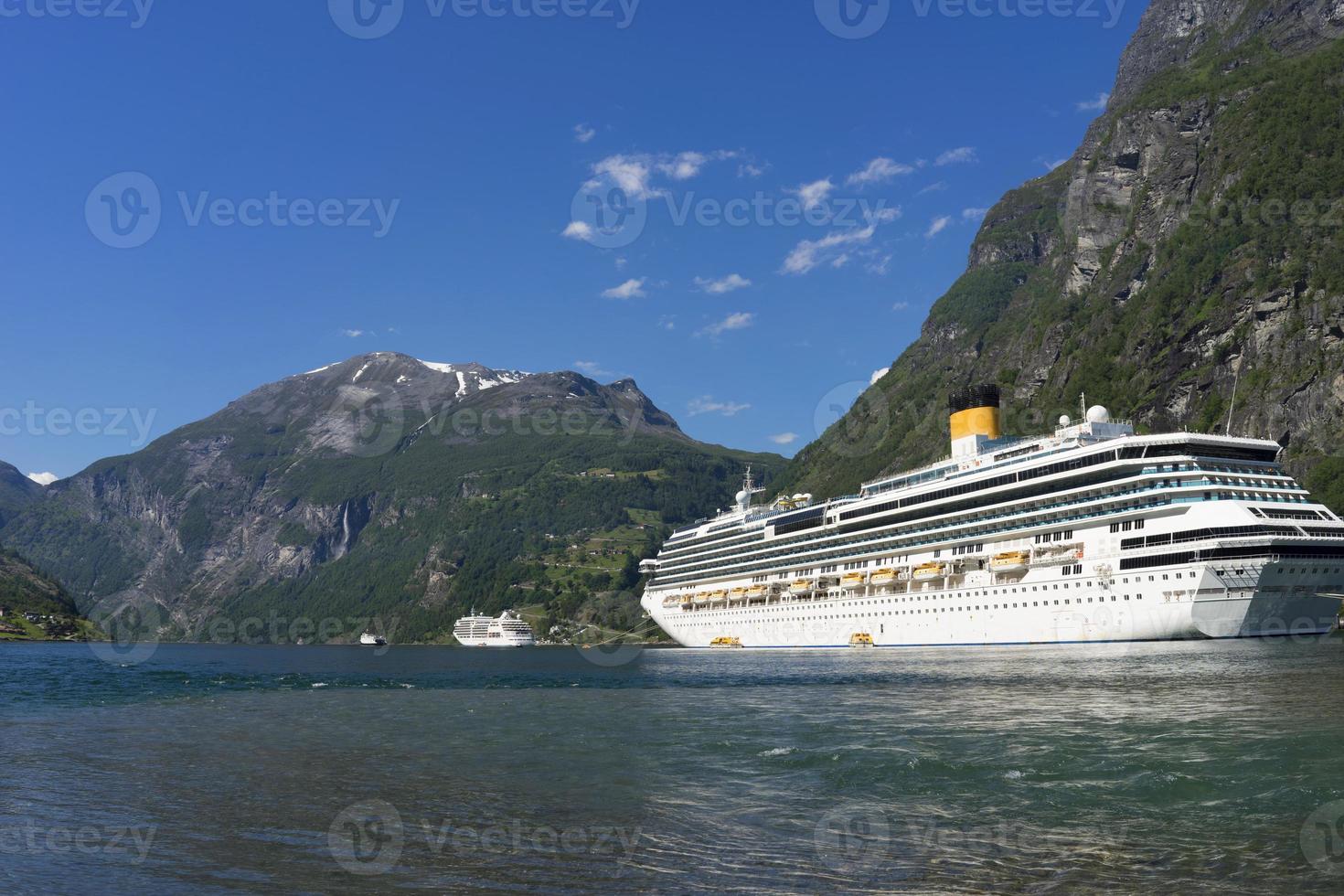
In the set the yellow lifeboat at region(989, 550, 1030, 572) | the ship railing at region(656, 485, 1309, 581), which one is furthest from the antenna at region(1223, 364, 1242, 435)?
the yellow lifeboat at region(989, 550, 1030, 572)

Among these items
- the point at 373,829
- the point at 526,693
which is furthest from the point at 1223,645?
the point at 373,829

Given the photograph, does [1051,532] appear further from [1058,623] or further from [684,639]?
[684,639]

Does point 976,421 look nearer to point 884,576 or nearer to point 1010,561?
point 884,576

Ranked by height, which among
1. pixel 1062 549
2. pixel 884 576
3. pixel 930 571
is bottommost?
pixel 884 576

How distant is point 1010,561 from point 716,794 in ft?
247

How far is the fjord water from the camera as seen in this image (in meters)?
16.5

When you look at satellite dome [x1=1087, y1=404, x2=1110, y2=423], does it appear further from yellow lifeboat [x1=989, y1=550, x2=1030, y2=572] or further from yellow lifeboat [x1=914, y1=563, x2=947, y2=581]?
yellow lifeboat [x1=914, y1=563, x2=947, y2=581]

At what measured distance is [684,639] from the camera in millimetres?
160625

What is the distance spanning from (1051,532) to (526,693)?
5408 cm

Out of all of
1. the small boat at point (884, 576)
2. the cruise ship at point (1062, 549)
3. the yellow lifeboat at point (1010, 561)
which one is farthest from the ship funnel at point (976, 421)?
the yellow lifeboat at point (1010, 561)

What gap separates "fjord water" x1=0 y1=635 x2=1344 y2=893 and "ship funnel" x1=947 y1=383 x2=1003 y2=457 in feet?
234

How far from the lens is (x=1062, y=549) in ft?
289

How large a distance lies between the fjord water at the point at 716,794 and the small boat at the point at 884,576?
59061 millimetres

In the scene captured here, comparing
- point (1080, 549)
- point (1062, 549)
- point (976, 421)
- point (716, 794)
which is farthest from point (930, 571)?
point (716, 794)
